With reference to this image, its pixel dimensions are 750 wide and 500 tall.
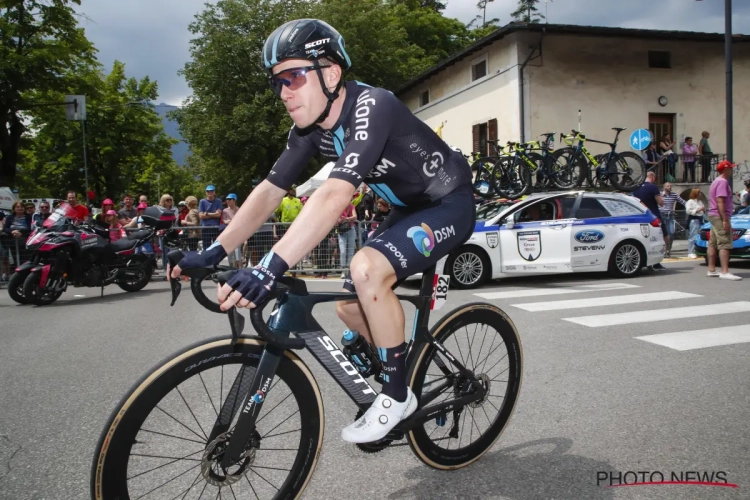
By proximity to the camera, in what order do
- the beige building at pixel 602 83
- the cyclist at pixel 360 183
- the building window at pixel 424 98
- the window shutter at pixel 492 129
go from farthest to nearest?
the building window at pixel 424 98 < the window shutter at pixel 492 129 < the beige building at pixel 602 83 < the cyclist at pixel 360 183

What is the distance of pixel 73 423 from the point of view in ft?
13.0

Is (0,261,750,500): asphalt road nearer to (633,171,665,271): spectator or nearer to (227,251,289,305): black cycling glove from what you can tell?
(227,251,289,305): black cycling glove

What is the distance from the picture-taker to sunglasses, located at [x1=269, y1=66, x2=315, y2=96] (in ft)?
8.27

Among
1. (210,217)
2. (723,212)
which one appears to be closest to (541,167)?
(723,212)

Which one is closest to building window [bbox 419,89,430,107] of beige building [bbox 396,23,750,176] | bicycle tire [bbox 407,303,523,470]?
beige building [bbox 396,23,750,176]

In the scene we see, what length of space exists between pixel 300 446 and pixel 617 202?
34.5ft

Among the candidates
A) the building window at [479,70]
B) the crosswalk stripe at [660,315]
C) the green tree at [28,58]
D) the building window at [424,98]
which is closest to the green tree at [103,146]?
the green tree at [28,58]

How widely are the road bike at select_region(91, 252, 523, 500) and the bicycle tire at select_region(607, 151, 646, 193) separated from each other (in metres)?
12.3

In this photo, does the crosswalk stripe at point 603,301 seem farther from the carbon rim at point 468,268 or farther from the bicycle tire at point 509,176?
the bicycle tire at point 509,176

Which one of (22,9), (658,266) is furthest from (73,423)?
(22,9)

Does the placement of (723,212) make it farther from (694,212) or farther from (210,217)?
(210,217)

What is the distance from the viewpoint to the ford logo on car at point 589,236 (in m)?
11.1

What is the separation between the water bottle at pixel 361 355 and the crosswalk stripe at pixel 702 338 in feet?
13.5

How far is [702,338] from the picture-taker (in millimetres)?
6160
